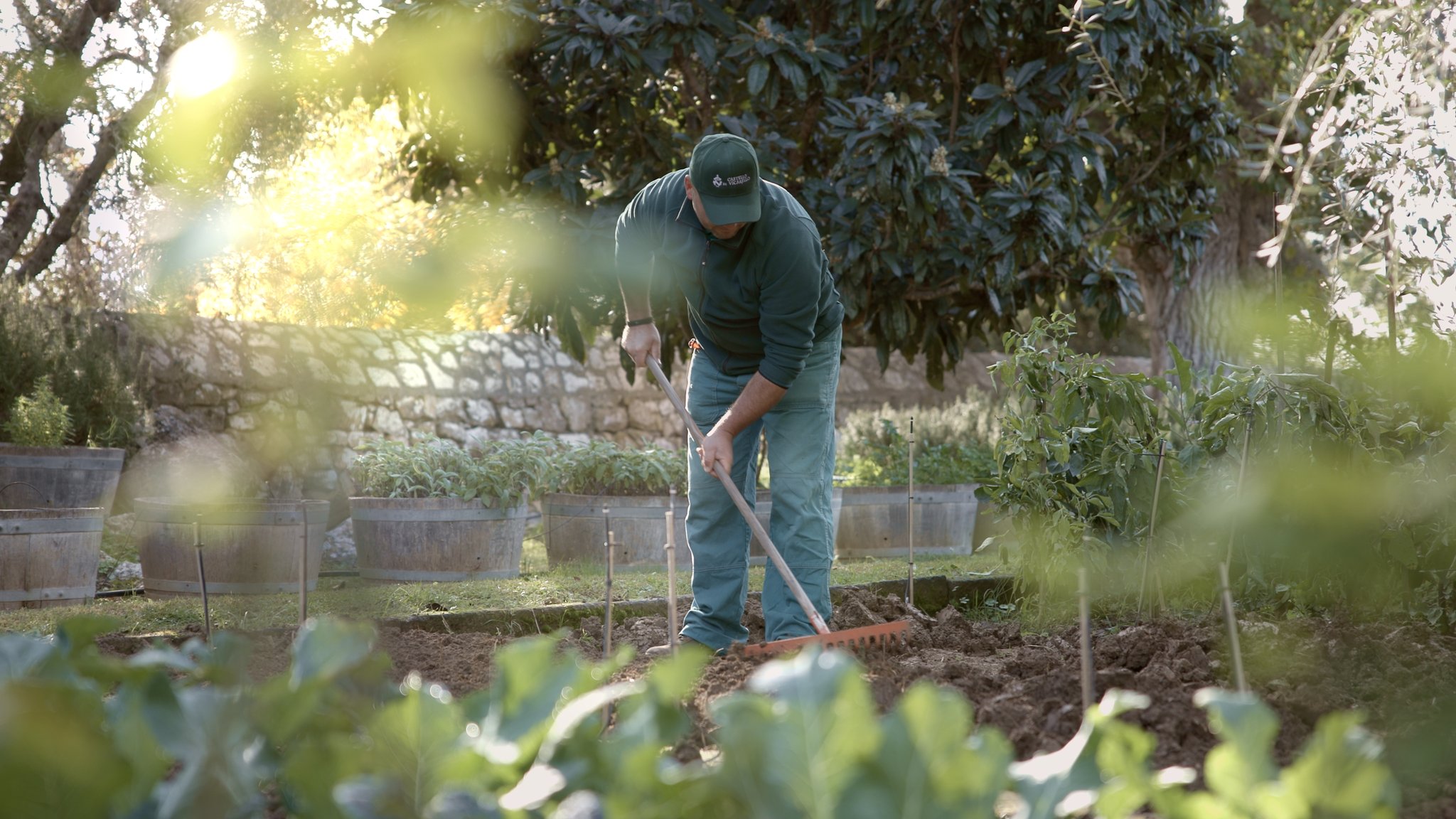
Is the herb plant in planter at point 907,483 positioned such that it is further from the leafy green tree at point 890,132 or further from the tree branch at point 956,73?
the tree branch at point 956,73

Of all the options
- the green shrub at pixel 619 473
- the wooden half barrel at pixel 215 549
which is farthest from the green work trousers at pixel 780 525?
the green shrub at pixel 619 473

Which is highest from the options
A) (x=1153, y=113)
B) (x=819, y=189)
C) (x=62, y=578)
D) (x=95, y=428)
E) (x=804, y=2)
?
(x=804, y=2)

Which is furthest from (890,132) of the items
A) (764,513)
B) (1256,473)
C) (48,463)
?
(48,463)

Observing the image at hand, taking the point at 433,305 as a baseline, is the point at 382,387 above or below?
below

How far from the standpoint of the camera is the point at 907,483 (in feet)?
20.3

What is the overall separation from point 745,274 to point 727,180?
347 millimetres

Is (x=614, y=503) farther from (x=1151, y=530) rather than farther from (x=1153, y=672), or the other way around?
(x=1153, y=672)

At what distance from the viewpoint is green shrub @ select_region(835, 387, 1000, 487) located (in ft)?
21.3

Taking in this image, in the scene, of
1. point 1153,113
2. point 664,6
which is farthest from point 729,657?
point 1153,113

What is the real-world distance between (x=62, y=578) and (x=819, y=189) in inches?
137

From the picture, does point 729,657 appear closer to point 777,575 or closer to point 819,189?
point 777,575

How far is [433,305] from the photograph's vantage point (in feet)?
42.0

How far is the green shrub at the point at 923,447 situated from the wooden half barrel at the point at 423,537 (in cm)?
242

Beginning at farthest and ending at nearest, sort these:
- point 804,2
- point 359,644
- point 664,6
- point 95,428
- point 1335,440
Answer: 1. point 95,428
2. point 804,2
3. point 664,6
4. point 1335,440
5. point 359,644
